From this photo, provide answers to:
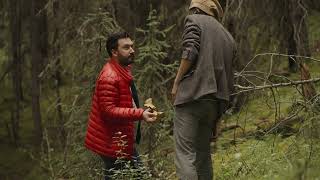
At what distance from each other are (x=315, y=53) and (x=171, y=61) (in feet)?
10.6

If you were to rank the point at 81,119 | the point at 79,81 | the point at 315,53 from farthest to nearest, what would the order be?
1. the point at 315,53
2. the point at 79,81
3. the point at 81,119

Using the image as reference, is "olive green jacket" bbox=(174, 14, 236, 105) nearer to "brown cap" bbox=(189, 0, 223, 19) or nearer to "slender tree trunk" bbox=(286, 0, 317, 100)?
"brown cap" bbox=(189, 0, 223, 19)

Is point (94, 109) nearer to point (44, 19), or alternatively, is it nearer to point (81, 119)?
point (81, 119)

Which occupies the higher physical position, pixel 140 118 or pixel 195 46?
pixel 195 46

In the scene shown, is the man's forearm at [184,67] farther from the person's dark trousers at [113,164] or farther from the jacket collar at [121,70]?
the person's dark trousers at [113,164]

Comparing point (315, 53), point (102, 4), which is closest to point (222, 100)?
point (102, 4)

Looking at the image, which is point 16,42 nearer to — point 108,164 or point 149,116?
point 108,164

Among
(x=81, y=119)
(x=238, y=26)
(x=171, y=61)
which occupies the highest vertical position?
(x=238, y=26)

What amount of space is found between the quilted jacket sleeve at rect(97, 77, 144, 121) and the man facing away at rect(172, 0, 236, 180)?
42cm

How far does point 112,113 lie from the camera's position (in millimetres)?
4973

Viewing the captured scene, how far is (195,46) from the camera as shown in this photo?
445cm

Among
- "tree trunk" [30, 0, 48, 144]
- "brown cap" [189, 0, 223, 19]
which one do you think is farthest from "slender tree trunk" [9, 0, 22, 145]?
"brown cap" [189, 0, 223, 19]

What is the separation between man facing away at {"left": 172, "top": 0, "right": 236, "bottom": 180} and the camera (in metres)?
4.49

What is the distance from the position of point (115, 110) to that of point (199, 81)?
A: 33.1 inches
